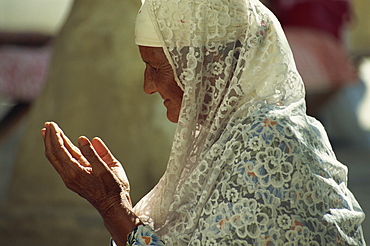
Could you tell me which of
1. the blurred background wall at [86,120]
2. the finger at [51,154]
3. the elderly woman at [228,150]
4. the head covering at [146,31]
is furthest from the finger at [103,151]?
the blurred background wall at [86,120]

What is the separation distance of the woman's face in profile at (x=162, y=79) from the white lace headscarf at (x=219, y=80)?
6 cm

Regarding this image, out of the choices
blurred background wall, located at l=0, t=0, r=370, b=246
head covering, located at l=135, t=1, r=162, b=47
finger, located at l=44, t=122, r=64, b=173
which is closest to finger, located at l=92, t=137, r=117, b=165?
finger, located at l=44, t=122, r=64, b=173

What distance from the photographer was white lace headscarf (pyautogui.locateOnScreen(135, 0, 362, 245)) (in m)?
2.60

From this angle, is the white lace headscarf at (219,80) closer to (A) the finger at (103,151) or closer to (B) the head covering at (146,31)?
(B) the head covering at (146,31)

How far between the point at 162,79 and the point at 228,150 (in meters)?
0.42

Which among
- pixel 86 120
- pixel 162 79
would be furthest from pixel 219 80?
pixel 86 120

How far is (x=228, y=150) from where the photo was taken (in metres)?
2.54

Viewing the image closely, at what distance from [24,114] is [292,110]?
6319 mm

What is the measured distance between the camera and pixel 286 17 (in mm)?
8984

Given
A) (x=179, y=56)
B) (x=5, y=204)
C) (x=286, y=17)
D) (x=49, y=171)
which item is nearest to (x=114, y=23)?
(x=49, y=171)

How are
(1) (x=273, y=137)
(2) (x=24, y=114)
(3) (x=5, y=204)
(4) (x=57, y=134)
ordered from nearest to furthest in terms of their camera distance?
(1) (x=273, y=137)
(4) (x=57, y=134)
(3) (x=5, y=204)
(2) (x=24, y=114)

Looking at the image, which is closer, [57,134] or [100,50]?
[57,134]

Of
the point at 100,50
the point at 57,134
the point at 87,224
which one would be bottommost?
the point at 87,224

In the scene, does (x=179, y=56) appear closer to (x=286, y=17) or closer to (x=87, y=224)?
(x=87, y=224)
